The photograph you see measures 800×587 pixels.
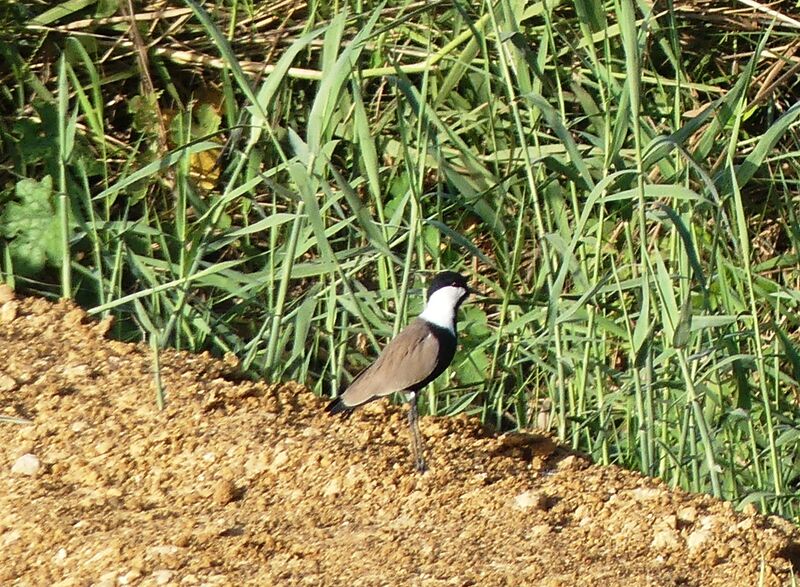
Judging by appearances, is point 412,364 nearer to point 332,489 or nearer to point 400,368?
point 400,368

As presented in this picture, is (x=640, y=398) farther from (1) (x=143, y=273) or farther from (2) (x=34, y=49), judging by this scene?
(2) (x=34, y=49)

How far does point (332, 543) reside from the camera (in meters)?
2.77

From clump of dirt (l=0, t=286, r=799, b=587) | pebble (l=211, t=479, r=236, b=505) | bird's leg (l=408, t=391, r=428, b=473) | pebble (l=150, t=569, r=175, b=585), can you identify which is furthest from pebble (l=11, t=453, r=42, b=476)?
bird's leg (l=408, t=391, r=428, b=473)

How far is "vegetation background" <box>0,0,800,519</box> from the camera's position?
3404mm

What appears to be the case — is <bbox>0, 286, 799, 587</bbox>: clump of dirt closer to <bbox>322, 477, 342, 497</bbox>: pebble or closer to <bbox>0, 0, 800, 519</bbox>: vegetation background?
<bbox>322, 477, 342, 497</bbox>: pebble

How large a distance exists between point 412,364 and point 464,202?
2.17 feet

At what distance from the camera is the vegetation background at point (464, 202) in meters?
3.40

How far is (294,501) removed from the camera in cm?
298

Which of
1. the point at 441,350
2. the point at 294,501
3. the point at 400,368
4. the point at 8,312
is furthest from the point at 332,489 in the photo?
the point at 8,312

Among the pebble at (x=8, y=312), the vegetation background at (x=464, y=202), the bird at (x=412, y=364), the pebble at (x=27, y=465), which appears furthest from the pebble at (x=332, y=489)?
the pebble at (x=8, y=312)

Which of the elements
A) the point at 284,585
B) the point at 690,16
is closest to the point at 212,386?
the point at 284,585

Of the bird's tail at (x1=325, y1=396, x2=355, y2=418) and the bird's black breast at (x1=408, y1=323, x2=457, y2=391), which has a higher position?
the bird's black breast at (x1=408, y1=323, x2=457, y2=391)

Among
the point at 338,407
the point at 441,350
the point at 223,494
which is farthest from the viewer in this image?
the point at 441,350

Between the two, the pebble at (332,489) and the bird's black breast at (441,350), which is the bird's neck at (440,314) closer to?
the bird's black breast at (441,350)
